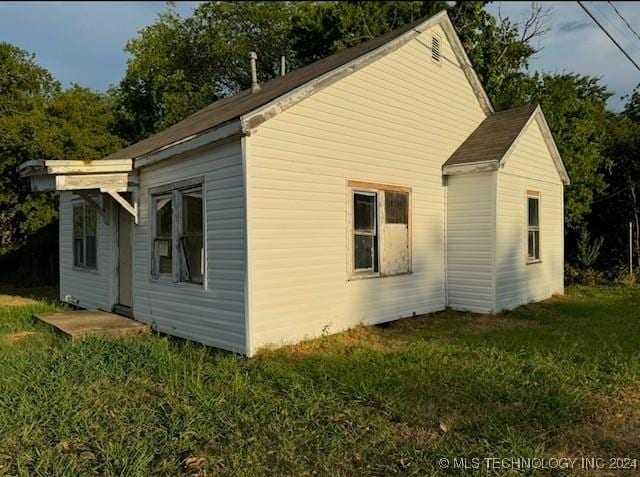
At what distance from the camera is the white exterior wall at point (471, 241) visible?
9438 millimetres

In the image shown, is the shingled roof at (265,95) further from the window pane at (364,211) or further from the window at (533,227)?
the window at (533,227)

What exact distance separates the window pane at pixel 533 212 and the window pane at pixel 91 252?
30.0 ft

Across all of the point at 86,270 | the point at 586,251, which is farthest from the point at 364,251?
the point at 586,251

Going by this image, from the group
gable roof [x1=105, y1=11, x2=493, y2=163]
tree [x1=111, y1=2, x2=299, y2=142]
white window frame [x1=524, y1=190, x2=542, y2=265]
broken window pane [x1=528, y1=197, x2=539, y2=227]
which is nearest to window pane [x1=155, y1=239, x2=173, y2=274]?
gable roof [x1=105, y1=11, x2=493, y2=163]

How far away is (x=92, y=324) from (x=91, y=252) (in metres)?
2.96

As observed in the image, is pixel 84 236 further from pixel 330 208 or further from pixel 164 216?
pixel 330 208

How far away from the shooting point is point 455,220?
32.7 ft

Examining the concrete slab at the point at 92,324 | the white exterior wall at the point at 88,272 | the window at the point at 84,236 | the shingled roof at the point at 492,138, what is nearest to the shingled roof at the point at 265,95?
the window at the point at 84,236

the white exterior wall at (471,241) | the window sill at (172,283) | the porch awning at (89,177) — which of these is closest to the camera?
the window sill at (172,283)

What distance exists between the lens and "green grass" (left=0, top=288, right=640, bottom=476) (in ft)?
12.5

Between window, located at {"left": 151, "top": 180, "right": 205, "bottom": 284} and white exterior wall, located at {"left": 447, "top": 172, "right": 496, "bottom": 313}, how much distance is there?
16.1 feet

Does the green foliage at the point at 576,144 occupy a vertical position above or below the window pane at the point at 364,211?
above

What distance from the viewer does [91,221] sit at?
1094 centimetres

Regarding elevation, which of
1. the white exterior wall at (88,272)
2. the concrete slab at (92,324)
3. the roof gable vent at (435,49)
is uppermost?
the roof gable vent at (435,49)
